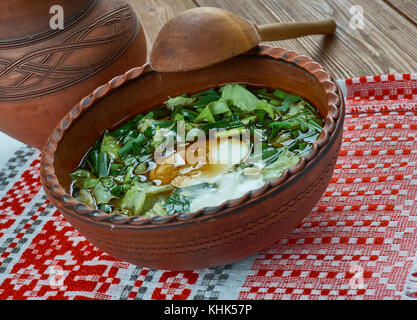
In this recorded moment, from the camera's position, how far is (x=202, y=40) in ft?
4.31

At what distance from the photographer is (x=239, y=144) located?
125 cm

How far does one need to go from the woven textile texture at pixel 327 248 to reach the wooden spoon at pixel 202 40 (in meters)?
0.40

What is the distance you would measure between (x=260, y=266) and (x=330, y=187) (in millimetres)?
287

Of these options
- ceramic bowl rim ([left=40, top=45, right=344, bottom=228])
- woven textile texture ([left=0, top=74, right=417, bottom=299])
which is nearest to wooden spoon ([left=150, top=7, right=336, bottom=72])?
ceramic bowl rim ([left=40, top=45, right=344, bottom=228])

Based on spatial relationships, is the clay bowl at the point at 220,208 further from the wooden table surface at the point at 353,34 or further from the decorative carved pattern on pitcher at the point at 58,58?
the wooden table surface at the point at 353,34

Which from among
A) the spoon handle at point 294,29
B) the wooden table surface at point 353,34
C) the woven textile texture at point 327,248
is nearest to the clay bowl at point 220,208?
the woven textile texture at point 327,248

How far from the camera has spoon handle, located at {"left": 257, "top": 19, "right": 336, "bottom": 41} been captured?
63.6 inches

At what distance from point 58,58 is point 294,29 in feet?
2.47

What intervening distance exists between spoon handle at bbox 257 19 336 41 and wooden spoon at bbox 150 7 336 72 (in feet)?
0.85

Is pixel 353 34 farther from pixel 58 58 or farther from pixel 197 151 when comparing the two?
pixel 58 58

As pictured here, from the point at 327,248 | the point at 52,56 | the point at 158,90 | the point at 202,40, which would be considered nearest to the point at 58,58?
the point at 52,56

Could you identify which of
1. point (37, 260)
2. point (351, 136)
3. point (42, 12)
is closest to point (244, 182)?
point (351, 136)

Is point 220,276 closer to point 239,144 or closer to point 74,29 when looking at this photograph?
point 239,144

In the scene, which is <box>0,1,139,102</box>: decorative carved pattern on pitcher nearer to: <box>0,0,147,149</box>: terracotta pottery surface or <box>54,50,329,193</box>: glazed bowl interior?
<box>0,0,147,149</box>: terracotta pottery surface
